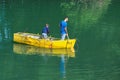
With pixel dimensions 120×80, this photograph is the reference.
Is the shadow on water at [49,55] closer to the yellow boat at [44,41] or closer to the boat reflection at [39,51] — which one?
the boat reflection at [39,51]

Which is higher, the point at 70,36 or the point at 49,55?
the point at 70,36

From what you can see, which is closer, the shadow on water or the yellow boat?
the shadow on water

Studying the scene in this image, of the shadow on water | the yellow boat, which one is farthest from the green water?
the yellow boat

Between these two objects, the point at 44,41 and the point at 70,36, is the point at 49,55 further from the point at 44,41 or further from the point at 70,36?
the point at 70,36

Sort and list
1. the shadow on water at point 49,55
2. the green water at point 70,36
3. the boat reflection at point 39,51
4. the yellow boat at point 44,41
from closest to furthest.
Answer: the green water at point 70,36 < the shadow on water at point 49,55 < the boat reflection at point 39,51 < the yellow boat at point 44,41

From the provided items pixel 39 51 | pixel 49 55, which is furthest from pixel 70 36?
pixel 49 55

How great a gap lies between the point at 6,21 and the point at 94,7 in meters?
19.1

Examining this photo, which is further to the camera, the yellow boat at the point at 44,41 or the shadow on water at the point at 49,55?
the yellow boat at the point at 44,41

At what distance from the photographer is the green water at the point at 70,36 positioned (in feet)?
80.7

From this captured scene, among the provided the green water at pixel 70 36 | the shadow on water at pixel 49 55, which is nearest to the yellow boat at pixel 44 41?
the shadow on water at pixel 49 55

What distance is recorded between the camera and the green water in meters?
24.6

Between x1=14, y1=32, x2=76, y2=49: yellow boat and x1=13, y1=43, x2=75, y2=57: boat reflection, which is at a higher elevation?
x1=14, y1=32, x2=76, y2=49: yellow boat

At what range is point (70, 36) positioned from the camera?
36.8 meters

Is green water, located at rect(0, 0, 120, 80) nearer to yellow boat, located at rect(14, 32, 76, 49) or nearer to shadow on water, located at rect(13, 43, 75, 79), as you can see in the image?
shadow on water, located at rect(13, 43, 75, 79)
